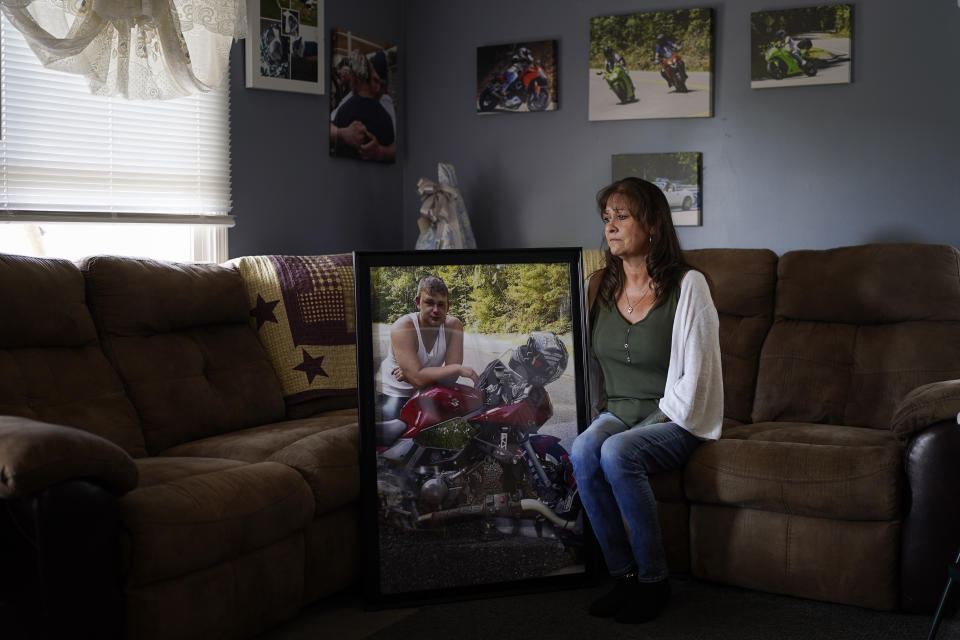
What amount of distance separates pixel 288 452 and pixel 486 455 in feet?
1.85

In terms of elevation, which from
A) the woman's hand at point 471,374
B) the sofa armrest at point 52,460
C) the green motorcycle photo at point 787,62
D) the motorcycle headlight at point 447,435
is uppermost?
the green motorcycle photo at point 787,62

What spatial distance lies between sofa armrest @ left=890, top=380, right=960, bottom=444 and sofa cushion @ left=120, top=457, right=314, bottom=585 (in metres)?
1.64

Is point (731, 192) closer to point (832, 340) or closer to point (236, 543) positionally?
point (832, 340)

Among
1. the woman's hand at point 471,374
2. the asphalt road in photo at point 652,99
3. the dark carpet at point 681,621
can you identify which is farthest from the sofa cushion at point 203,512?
the asphalt road in photo at point 652,99

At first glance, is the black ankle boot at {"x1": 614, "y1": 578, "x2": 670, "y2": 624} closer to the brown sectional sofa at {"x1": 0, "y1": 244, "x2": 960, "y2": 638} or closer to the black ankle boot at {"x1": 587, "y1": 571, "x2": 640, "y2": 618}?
the black ankle boot at {"x1": 587, "y1": 571, "x2": 640, "y2": 618}

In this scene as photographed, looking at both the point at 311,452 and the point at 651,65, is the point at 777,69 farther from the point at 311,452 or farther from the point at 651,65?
the point at 311,452

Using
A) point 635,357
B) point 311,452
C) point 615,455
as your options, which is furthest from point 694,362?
point 311,452

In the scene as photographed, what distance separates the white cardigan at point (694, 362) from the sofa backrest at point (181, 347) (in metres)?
1.34

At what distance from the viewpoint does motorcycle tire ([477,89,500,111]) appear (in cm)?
438

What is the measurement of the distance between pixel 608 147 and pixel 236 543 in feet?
8.46

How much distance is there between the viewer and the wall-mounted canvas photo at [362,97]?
162 inches

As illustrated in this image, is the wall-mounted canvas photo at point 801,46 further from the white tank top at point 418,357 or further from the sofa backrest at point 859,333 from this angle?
the white tank top at point 418,357

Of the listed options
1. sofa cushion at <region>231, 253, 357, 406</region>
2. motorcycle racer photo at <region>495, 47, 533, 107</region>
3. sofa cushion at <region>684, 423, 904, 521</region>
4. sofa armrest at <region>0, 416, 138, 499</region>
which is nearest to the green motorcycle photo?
motorcycle racer photo at <region>495, 47, 533, 107</region>

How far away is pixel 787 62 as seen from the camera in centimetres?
377
